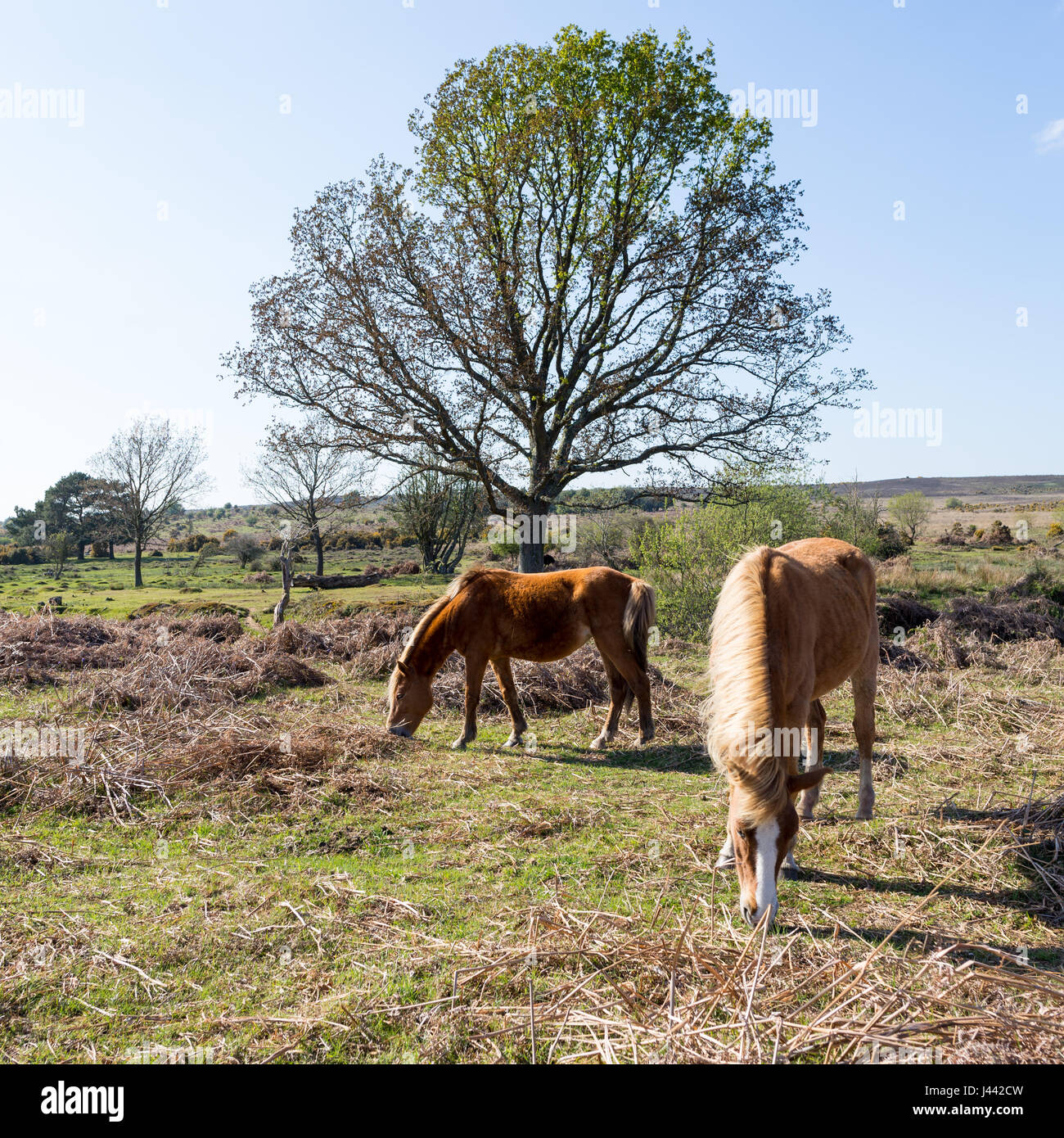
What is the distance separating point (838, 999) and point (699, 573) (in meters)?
12.8

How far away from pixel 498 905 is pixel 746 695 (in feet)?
6.60

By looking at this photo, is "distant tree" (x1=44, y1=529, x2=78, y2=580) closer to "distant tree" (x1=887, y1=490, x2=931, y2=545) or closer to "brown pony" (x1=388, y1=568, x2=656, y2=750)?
"brown pony" (x1=388, y1=568, x2=656, y2=750)

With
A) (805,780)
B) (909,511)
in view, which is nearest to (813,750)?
(805,780)

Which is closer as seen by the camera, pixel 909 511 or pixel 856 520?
pixel 856 520

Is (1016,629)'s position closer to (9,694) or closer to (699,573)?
(699,573)

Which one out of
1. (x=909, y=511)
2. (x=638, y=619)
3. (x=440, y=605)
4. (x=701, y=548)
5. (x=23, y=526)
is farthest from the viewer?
(x=23, y=526)

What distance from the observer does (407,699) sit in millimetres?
8570

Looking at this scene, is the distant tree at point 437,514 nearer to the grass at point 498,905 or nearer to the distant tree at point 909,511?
the grass at point 498,905

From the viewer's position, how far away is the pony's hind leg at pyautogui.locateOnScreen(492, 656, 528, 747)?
27.9 feet

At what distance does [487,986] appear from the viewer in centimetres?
342

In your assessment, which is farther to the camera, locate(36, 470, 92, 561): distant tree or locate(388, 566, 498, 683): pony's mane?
locate(36, 470, 92, 561): distant tree

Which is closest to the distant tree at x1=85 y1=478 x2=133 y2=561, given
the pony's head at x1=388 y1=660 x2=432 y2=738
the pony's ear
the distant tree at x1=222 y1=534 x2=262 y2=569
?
the distant tree at x1=222 y1=534 x2=262 y2=569

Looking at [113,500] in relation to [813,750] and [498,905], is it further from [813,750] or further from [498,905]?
→ [813,750]
